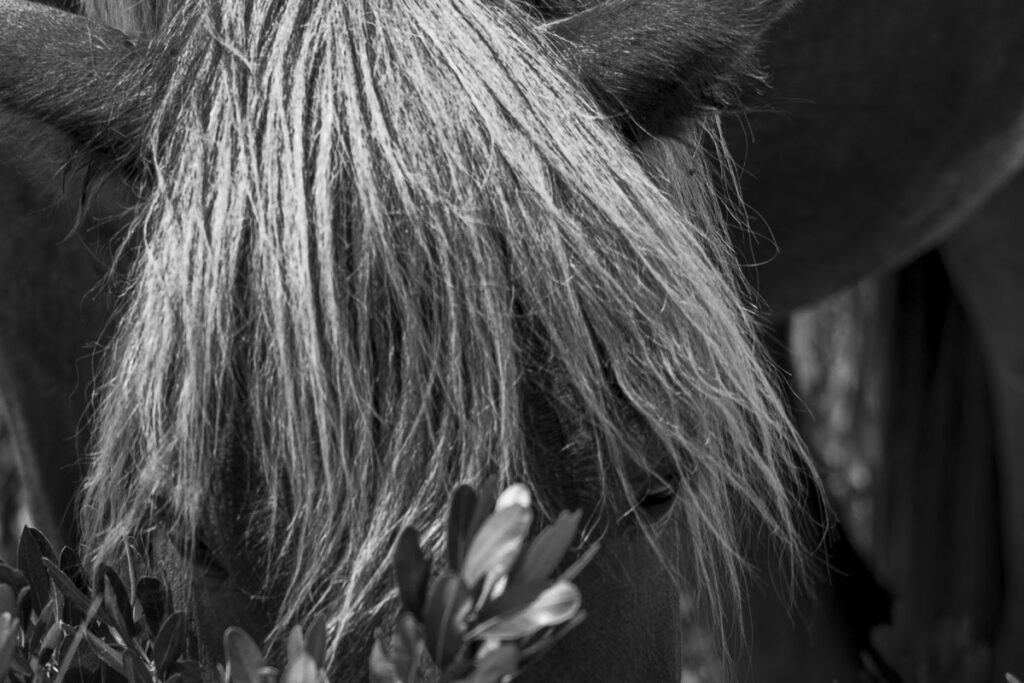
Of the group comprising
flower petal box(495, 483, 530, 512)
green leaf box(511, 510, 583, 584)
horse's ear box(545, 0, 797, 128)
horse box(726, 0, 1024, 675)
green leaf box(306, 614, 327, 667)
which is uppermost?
horse's ear box(545, 0, 797, 128)

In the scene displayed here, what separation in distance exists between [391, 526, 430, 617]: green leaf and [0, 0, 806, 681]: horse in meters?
0.12

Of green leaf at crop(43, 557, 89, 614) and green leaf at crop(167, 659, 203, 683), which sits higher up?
green leaf at crop(43, 557, 89, 614)

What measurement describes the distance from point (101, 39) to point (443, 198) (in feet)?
1.00

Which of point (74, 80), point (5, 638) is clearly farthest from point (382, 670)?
point (74, 80)

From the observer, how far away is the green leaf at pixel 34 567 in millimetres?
867

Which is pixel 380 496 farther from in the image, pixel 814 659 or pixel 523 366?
pixel 814 659

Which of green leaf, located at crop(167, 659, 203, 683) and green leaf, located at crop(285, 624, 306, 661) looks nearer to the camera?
green leaf, located at crop(285, 624, 306, 661)

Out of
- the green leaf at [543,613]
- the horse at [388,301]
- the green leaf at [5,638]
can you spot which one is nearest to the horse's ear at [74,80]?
the horse at [388,301]

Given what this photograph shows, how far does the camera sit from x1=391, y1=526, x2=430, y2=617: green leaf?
631 mm

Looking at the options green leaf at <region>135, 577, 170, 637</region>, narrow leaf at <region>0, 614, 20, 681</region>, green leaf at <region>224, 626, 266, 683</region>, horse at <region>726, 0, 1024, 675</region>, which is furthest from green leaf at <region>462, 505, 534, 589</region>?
horse at <region>726, 0, 1024, 675</region>

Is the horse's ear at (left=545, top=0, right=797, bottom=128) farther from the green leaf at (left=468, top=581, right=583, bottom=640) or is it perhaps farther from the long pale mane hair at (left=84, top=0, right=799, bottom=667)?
the green leaf at (left=468, top=581, right=583, bottom=640)

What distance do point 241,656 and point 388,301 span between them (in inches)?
8.9

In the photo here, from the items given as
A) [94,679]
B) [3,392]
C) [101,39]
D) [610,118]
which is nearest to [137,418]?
[94,679]

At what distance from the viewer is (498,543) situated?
613mm
